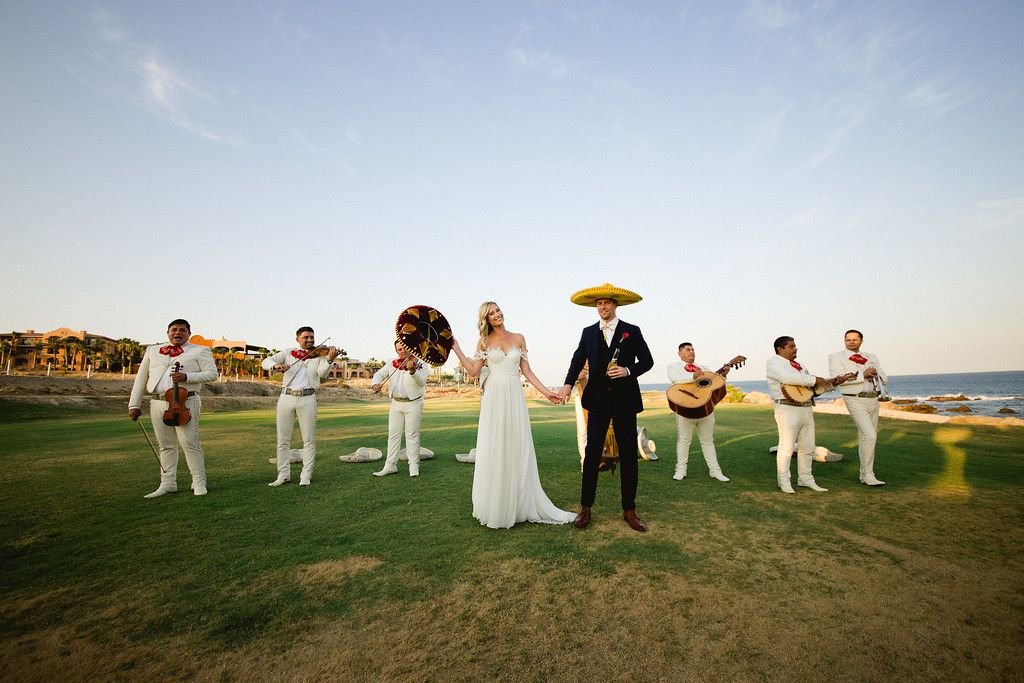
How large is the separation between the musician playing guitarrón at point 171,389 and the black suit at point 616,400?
5.90 meters

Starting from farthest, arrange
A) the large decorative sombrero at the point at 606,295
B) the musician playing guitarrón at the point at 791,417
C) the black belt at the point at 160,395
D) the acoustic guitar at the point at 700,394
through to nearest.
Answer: the acoustic guitar at the point at 700,394, the black belt at the point at 160,395, the musician playing guitarrón at the point at 791,417, the large decorative sombrero at the point at 606,295

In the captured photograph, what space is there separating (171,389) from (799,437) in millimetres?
9970

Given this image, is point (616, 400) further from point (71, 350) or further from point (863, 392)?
point (71, 350)

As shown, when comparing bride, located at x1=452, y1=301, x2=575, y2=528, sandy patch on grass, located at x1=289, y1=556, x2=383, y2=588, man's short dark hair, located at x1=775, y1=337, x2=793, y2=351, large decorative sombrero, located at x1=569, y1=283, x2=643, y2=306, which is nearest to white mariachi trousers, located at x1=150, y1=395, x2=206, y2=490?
sandy patch on grass, located at x1=289, y1=556, x2=383, y2=588

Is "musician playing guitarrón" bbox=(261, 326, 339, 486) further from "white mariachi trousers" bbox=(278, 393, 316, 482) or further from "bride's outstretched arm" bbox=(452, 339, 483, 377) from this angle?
"bride's outstretched arm" bbox=(452, 339, 483, 377)

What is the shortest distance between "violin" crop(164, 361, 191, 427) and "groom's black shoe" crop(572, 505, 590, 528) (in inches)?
242

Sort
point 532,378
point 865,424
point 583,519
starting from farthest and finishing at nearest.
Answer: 1. point 865,424
2. point 532,378
3. point 583,519

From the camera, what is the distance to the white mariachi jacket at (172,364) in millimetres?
6824

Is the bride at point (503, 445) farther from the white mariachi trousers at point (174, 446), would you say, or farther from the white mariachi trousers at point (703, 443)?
the white mariachi trousers at point (174, 446)

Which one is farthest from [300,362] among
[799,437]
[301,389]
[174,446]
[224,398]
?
[224,398]

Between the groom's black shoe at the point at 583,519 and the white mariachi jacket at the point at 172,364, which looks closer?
the groom's black shoe at the point at 583,519

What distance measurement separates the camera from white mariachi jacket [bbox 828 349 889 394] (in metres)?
7.03

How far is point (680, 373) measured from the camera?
27.2 feet

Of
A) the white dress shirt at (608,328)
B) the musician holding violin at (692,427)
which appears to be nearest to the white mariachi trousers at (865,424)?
the musician holding violin at (692,427)
